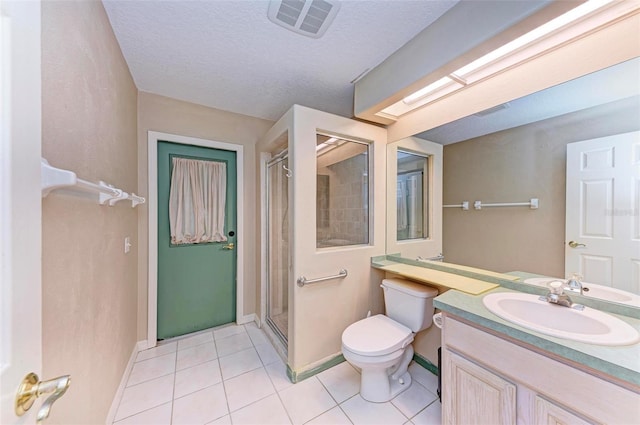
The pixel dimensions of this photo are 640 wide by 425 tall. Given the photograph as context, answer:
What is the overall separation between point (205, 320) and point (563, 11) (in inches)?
132

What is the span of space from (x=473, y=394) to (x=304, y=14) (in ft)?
7.11

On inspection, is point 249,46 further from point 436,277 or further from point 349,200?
point 436,277

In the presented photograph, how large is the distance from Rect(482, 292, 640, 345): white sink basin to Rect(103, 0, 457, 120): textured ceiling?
160cm

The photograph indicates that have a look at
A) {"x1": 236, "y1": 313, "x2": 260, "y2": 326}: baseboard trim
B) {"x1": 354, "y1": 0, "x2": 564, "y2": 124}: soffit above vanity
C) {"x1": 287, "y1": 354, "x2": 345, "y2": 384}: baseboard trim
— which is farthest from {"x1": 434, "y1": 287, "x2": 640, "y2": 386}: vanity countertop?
{"x1": 236, "y1": 313, "x2": 260, "y2": 326}: baseboard trim

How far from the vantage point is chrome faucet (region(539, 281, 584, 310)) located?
1.15 meters

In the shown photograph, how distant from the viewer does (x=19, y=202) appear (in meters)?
0.47

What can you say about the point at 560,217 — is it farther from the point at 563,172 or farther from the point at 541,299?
the point at 541,299

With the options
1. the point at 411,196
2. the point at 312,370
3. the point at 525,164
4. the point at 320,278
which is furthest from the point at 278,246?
the point at 525,164

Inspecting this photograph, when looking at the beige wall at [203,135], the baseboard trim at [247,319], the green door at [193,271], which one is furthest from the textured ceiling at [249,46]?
the baseboard trim at [247,319]

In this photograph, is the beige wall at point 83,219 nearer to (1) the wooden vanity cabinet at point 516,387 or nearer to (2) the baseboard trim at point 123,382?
(2) the baseboard trim at point 123,382

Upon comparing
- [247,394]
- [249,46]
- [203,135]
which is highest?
[249,46]

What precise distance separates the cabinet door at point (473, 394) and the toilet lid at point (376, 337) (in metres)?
0.35

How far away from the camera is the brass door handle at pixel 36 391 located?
0.46 m

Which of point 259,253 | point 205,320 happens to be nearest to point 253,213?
point 259,253
